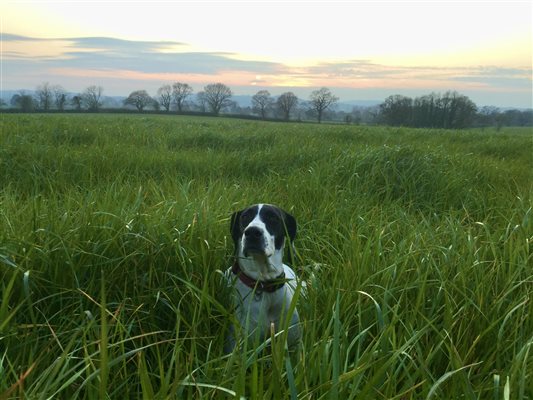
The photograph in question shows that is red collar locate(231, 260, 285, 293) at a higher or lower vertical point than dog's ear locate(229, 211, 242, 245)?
lower

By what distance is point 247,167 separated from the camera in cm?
645

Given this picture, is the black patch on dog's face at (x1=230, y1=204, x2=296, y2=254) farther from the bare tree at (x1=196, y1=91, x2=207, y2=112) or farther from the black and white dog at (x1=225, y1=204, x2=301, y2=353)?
the bare tree at (x1=196, y1=91, x2=207, y2=112)

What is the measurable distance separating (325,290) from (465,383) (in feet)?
2.88

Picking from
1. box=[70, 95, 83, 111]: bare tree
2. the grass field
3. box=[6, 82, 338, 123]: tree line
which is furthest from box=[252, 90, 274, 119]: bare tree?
the grass field

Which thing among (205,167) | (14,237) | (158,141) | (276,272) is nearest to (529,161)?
(205,167)

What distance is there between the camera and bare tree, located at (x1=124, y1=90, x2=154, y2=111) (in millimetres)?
50719

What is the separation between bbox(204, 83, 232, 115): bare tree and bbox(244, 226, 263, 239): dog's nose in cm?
5910

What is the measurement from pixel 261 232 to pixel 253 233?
5 centimetres

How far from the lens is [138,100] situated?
5075 centimetres

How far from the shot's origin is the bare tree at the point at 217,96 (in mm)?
61556

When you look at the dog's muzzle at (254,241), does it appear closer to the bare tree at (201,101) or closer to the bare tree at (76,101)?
the bare tree at (76,101)

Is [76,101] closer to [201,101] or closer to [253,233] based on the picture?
[201,101]

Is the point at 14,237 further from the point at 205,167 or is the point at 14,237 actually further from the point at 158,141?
the point at 158,141

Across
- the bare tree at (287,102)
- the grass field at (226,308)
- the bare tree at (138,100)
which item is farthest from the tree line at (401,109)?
the grass field at (226,308)
